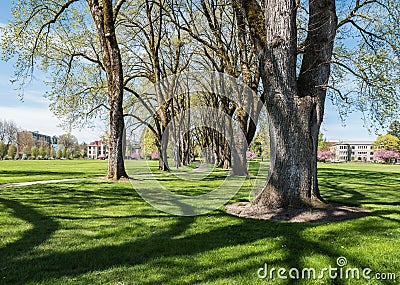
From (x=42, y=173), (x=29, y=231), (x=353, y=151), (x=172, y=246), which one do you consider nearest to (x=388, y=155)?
(x=353, y=151)

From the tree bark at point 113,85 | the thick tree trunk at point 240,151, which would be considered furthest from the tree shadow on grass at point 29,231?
the thick tree trunk at point 240,151

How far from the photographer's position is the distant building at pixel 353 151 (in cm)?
13388

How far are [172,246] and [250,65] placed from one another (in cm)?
1368

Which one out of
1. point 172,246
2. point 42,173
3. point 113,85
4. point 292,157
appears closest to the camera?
point 172,246

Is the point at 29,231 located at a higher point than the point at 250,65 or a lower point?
lower

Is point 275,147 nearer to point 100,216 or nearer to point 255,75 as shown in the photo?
point 100,216

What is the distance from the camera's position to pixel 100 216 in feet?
21.1

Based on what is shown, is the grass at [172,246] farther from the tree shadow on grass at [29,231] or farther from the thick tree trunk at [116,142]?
the thick tree trunk at [116,142]

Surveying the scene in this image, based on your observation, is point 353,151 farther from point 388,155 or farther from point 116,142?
point 116,142

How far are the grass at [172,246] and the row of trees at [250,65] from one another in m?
1.79

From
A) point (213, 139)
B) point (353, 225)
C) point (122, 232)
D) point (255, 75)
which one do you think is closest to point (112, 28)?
point (255, 75)

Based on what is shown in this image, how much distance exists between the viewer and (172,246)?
14.4 feet

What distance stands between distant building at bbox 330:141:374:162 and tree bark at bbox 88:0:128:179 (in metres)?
134

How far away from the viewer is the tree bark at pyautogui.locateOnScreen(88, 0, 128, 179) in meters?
13.2
